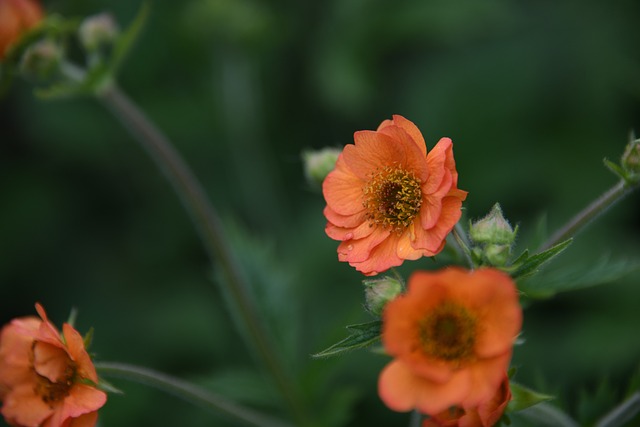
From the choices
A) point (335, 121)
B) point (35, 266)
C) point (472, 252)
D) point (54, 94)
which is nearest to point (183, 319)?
point (35, 266)

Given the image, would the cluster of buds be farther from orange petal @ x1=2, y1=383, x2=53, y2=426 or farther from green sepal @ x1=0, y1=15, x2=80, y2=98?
green sepal @ x1=0, y1=15, x2=80, y2=98

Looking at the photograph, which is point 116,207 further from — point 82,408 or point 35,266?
point 82,408

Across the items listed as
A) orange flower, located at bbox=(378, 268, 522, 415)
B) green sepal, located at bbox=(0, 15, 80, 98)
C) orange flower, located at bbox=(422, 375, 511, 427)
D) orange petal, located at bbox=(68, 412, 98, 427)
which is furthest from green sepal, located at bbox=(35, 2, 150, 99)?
orange flower, located at bbox=(422, 375, 511, 427)

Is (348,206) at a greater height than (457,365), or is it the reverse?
(348,206)

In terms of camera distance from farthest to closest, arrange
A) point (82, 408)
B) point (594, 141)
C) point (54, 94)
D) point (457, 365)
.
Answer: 1. point (594, 141)
2. point (54, 94)
3. point (82, 408)
4. point (457, 365)

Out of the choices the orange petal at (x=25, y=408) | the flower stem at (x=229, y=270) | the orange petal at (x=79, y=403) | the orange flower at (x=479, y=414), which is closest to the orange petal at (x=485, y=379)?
the orange flower at (x=479, y=414)

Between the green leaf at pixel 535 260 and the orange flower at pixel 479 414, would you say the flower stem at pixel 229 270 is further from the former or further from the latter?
the green leaf at pixel 535 260
